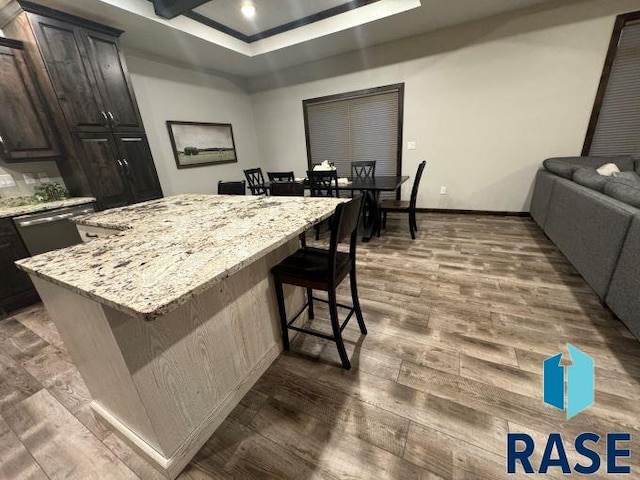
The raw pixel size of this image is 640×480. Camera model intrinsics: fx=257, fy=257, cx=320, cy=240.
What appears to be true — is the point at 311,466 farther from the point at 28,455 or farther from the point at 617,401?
the point at 617,401

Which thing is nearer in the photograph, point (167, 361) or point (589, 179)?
point (167, 361)

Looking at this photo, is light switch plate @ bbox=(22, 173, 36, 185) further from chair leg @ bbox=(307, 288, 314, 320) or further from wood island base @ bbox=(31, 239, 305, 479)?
chair leg @ bbox=(307, 288, 314, 320)

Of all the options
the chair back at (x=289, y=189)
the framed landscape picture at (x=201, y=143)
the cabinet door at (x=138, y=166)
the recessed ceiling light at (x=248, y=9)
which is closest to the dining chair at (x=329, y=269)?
the chair back at (x=289, y=189)

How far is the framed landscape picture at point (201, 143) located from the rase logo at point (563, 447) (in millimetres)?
4800

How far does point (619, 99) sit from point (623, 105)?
0.28 feet

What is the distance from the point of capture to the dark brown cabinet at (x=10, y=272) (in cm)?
224

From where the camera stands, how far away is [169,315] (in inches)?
38.5

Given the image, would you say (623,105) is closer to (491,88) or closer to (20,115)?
(491,88)

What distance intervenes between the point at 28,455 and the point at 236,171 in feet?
15.4

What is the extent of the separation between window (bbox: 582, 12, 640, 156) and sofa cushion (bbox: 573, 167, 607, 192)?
51.7 inches

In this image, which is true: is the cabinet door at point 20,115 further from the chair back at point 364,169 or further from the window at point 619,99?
the window at point 619,99

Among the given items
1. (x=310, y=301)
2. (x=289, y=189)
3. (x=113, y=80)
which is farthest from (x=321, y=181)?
(x=113, y=80)

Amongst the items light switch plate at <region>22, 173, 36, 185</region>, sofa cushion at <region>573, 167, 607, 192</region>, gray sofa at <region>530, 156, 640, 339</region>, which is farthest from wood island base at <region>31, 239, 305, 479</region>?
sofa cushion at <region>573, 167, 607, 192</region>

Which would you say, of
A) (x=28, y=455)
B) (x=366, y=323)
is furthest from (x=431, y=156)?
(x=28, y=455)
